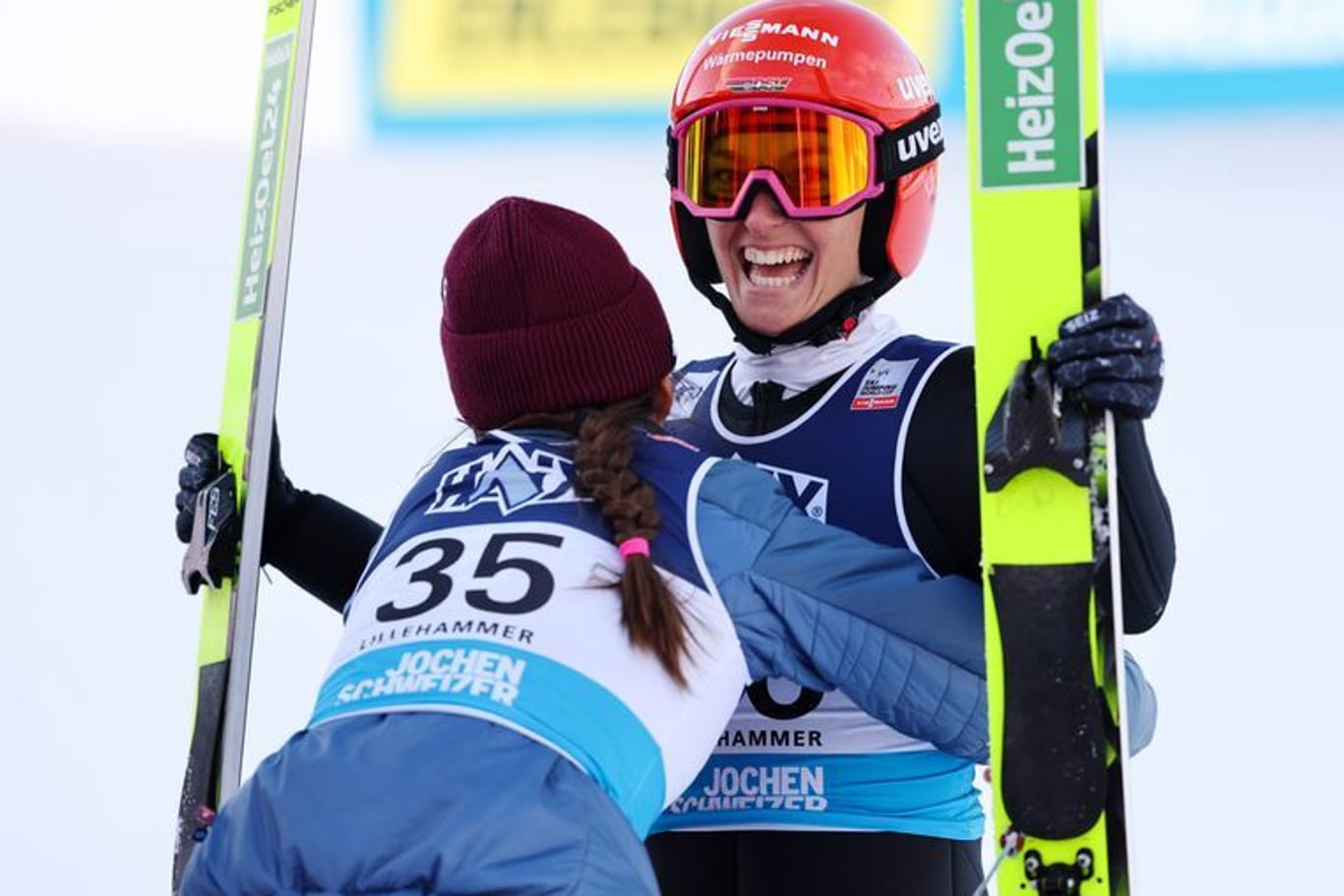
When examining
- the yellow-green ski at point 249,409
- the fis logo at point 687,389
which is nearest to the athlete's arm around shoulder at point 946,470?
the fis logo at point 687,389

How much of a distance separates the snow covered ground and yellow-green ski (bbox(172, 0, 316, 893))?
5.42ft

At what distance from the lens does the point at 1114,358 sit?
5.94 feet

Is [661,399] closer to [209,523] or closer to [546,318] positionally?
[546,318]

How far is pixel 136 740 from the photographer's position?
4570 millimetres

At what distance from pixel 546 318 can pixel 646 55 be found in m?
4.57

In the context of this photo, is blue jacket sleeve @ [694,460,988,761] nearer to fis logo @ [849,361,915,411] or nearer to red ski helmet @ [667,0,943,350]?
fis logo @ [849,361,915,411]

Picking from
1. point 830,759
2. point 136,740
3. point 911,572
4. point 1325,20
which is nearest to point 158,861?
point 136,740

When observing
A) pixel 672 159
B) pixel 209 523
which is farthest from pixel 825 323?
pixel 209 523

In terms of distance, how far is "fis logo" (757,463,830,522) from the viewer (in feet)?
7.72

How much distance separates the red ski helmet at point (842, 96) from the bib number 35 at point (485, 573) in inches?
27.7

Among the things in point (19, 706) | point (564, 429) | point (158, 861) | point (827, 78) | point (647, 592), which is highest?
point (827, 78)

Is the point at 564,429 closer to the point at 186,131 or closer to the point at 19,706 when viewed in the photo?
the point at 19,706

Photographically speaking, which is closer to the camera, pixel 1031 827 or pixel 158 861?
pixel 1031 827

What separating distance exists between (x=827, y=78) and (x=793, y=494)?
51cm
